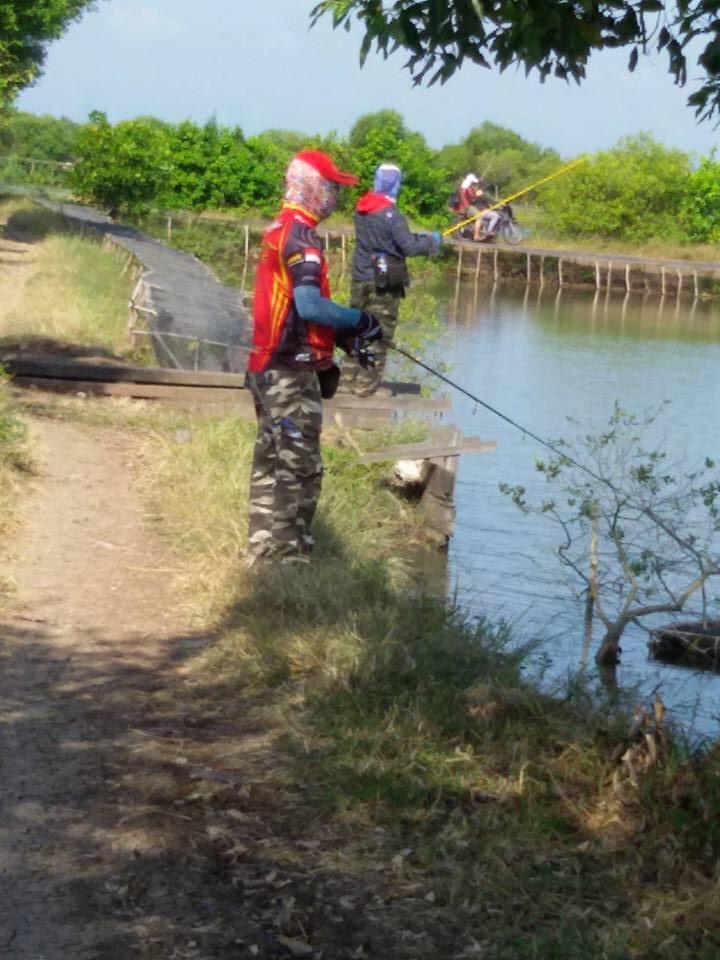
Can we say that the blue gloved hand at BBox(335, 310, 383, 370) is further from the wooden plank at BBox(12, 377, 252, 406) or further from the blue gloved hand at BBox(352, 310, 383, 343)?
the wooden plank at BBox(12, 377, 252, 406)

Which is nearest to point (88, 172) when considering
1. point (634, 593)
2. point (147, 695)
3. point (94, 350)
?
point (94, 350)

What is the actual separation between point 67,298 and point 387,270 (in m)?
6.52

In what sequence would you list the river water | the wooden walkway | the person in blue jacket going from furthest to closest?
the wooden walkway < the person in blue jacket < the river water

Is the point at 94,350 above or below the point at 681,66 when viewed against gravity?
below

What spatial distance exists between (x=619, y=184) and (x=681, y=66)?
57.0 meters

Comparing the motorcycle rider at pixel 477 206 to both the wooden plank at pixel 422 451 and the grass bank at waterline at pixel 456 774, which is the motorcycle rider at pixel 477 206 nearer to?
the wooden plank at pixel 422 451

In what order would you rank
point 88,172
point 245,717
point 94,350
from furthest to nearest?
point 88,172, point 94,350, point 245,717

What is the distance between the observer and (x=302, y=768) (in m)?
5.14

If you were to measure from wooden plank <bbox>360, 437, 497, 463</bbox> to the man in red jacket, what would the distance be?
502cm

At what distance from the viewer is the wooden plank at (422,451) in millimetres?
12695

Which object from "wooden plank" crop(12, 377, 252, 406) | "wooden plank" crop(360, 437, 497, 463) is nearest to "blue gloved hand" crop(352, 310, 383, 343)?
"wooden plank" crop(360, 437, 497, 463)

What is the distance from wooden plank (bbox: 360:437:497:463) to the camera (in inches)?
500

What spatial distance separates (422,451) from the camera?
1295 cm

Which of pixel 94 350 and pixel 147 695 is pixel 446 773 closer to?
pixel 147 695
